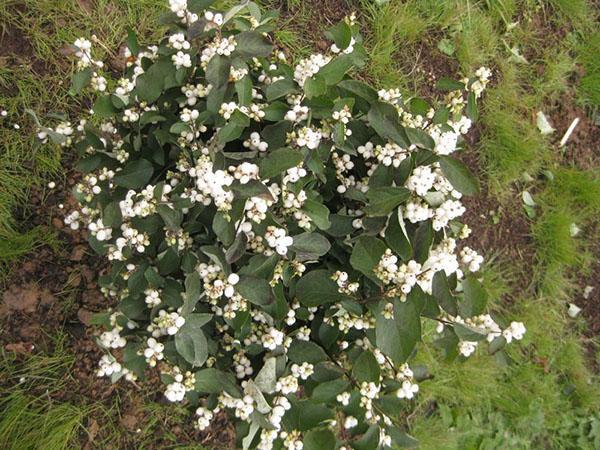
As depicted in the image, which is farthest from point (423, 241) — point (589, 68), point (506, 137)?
point (589, 68)

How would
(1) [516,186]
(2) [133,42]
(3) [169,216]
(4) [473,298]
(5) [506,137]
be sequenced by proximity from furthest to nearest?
1. (1) [516,186]
2. (5) [506,137]
3. (2) [133,42]
4. (4) [473,298]
5. (3) [169,216]

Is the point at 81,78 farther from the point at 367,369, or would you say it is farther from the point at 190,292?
the point at 367,369

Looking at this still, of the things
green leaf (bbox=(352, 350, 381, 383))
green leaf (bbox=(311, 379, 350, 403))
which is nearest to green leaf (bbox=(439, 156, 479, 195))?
green leaf (bbox=(352, 350, 381, 383))

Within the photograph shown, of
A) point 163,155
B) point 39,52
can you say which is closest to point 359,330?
point 163,155

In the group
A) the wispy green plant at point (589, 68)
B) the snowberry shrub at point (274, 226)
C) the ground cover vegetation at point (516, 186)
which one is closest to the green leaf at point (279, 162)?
the snowberry shrub at point (274, 226)

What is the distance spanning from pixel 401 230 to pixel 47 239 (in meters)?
1.59

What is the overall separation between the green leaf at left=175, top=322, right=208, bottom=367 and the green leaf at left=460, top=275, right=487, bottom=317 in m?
0.68

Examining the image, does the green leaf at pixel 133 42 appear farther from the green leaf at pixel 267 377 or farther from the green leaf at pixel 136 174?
the green leaf at pixel 267 377

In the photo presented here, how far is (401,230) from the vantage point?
138 cm

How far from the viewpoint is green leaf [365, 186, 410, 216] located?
4.38ft

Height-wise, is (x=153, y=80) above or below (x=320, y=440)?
above

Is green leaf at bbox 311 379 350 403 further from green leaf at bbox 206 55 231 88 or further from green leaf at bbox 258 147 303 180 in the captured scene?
green leaf at bbox 206 55 231 88

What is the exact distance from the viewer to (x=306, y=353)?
5.05 ft

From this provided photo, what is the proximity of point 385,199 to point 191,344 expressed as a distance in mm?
592
